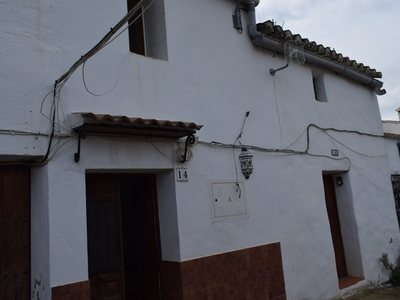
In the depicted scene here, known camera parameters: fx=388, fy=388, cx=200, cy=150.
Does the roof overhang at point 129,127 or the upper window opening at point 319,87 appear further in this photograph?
the upper window opening at point 319,87

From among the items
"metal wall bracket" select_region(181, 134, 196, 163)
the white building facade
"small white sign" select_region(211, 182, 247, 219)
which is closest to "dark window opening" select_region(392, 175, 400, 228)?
the white building facade

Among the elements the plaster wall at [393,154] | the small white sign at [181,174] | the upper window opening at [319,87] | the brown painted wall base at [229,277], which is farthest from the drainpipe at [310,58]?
the plaster wall at [393,154]

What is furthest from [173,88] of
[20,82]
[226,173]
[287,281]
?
[287,281]

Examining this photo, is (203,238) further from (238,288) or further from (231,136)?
(231,136)

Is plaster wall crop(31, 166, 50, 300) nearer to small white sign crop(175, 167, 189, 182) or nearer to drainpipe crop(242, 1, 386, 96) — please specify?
small white sign crop(175, 167, 189, 182)

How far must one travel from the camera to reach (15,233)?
4109 mm

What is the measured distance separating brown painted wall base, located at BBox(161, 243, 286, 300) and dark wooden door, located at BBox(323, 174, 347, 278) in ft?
8.13

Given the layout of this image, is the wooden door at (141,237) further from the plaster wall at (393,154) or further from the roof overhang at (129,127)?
the plaster wall at (393,154)

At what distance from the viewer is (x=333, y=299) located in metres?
7.13

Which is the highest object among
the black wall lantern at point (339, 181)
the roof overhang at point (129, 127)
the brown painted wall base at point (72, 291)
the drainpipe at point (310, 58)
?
the drainpipe at point (310, 58)

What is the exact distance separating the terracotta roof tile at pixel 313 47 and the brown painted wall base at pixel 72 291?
5078 mm

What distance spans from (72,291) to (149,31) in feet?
12.2

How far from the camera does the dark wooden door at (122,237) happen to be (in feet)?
15.6

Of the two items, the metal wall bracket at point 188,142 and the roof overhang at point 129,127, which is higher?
the roof overhang at point 129,127
